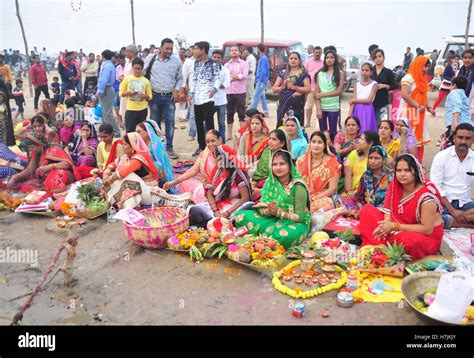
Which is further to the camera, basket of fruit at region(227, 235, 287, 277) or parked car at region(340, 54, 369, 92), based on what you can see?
parked car at region(340, 54, 369, 92)

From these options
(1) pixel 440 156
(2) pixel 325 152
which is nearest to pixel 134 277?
(2) pixel 325 152

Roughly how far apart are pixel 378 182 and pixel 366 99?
7.43 feet

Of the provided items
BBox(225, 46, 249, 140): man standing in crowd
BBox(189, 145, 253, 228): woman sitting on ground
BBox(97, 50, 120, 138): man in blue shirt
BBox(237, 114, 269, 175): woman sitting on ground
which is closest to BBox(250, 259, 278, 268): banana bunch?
BBox(189, 145, 253, 228): woman sitting on ground

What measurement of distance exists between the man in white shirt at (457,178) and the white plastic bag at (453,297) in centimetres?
214

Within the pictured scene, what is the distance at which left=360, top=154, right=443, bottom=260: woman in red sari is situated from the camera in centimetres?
422

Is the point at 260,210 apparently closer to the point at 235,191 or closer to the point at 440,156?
the point at 235,191

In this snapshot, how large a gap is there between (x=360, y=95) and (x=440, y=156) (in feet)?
7.24

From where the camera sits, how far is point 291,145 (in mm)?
6551

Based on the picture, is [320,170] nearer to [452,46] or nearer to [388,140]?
[388,140]

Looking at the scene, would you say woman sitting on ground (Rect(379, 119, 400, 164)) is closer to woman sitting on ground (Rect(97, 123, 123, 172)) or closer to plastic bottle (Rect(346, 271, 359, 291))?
plastic bottle (Rect(346, 271, 359, 291))

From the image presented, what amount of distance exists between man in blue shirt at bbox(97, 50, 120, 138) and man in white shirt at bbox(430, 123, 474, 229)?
6.39 meters

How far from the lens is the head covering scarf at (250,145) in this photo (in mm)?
6445

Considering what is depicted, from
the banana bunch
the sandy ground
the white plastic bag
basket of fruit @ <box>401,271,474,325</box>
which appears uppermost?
the white plastic bag

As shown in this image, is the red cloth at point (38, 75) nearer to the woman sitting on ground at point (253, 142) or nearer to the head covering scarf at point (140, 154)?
the head covering scarf at point (140, 154)
